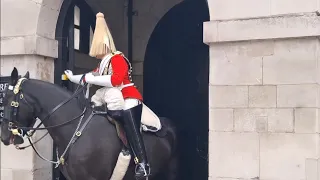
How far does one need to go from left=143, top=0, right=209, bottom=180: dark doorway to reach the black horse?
1975 millimetres

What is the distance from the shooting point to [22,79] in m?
5.19

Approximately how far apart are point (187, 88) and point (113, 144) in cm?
280

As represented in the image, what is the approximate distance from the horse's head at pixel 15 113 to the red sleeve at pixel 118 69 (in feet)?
2.99

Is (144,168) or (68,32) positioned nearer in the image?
(144,168)

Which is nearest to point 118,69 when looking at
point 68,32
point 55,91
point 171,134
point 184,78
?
point 55,91

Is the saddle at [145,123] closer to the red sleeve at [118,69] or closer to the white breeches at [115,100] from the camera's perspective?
the white breeches at [115,100]

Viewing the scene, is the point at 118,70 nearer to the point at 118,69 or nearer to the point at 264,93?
the point at 118,69

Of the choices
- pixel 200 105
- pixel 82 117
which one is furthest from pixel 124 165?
pixel 200 105

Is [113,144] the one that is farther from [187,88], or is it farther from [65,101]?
[187,88]

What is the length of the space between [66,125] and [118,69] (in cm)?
80

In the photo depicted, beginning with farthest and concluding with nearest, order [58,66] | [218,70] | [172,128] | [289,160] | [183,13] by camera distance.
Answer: [183,13] → [58,66] → [172,128] → [218,70] → [289,160]

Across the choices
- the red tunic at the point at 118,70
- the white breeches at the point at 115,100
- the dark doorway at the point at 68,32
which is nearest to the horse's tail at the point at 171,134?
the white breeches at the point at 115,100

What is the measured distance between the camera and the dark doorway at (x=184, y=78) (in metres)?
7.25

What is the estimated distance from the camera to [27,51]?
6234mm
